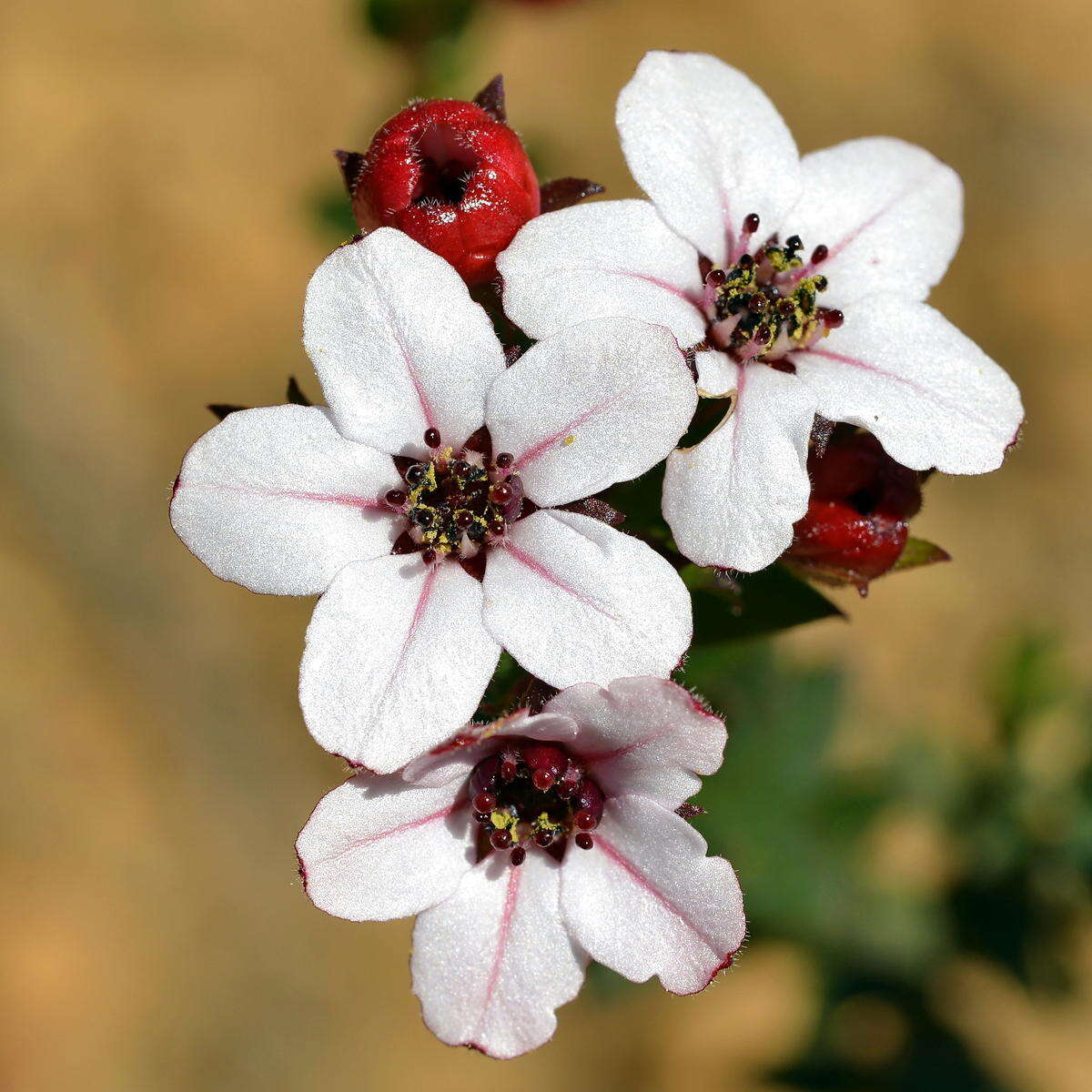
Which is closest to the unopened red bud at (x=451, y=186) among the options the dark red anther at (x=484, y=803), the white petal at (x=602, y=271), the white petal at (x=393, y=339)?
the white petal at (x=602, y=271)

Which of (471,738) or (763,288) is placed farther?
(763,288)

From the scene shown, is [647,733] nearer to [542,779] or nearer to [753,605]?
[542,779]

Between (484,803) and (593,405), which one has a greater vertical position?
(593,405)

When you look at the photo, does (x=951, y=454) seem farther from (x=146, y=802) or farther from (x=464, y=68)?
(x=146, y=802)

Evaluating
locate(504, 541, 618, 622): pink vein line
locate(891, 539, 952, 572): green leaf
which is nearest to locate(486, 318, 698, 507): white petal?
locate(504, 541, 618, 622): pink vein line

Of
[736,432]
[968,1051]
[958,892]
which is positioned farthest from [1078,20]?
[736,432]

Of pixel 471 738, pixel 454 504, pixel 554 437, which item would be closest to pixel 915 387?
pixel 554 437
